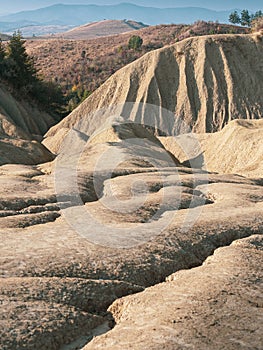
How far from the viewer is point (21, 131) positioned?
44156 millimetres

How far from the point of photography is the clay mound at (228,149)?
1635 inches

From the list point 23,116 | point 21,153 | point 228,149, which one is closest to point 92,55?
point 23,116

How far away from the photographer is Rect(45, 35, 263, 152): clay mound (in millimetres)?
69312

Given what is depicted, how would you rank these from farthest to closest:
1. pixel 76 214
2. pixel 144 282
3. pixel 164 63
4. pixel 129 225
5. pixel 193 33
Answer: pixel 193 33
pixel 164 63
pixel 76 214
pixel 129 225
pixel 144 282

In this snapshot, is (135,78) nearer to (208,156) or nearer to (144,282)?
(208,156)

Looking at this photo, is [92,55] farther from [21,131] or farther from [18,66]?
[21,131]

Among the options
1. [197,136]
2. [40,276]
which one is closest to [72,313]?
[40,276]

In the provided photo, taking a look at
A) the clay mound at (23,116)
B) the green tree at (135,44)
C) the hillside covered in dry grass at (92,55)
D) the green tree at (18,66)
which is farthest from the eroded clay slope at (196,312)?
the green tree at (135,44)

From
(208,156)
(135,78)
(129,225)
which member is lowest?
(208,156)

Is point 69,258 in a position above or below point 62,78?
below

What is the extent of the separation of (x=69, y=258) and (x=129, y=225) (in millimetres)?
3843

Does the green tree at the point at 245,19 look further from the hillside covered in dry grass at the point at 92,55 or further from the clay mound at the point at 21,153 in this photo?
the clay mound at the point at 21,153

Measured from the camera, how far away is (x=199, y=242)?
15.0 metres

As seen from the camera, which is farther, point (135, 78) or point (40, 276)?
point (135, 78)
